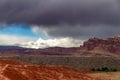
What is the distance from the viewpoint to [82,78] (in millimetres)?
82438

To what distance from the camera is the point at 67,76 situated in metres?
80.1

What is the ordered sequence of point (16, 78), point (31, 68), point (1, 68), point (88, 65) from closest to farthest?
point (16, 78) → point (1, 68) → point (31, 68) → point (88, 65)

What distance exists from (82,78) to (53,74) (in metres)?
8.96

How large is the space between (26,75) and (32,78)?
1714 mm

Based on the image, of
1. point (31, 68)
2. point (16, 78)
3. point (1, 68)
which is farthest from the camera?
point (31, 68)

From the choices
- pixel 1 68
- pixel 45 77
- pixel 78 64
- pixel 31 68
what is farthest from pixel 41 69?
pixel 78 64

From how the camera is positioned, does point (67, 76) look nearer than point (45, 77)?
No

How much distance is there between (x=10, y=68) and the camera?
6875 cm

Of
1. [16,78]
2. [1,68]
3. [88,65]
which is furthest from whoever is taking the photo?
[88,65]

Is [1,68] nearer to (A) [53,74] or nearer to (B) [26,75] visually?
(B) [26,75]

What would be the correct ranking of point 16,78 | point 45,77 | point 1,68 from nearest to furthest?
point 16,78 → point 1,68 → point 45,77

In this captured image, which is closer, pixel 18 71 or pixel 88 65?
pixel 18 71

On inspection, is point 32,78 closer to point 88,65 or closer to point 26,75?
point 26,75

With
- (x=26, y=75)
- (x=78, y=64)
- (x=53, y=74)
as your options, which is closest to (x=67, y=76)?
(x=53, y=74)
